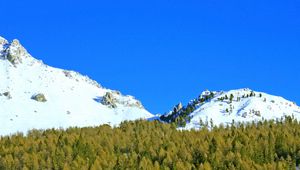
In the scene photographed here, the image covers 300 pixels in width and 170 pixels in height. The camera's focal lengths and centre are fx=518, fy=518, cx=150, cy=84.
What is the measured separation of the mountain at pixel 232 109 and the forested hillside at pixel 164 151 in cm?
1273

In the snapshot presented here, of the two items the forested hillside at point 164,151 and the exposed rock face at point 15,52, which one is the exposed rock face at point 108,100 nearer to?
the exposed rock face at point 15,52

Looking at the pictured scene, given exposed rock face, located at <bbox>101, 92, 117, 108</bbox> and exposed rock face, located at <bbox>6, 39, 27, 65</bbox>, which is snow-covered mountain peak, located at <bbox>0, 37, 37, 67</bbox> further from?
exposed rock face, located at <bbox>101, 92, 117, 108</bbox>

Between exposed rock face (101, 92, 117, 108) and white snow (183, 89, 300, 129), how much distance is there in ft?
119

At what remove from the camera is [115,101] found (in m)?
93.1

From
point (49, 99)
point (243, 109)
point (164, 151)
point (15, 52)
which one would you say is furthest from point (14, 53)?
point (164, 151)

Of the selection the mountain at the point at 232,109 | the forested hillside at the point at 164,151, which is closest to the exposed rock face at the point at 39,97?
the mountain at the point at 232,109

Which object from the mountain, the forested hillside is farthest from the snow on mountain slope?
the forested hillside

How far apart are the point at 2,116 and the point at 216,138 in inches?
2080

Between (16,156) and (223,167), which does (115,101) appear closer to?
(16,156)

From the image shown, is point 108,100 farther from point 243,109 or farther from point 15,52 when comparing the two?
point 243,109

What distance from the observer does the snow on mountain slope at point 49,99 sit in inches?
3027

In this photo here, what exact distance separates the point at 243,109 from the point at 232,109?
3.45 ft

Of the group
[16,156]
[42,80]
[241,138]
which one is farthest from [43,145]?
[42,80]

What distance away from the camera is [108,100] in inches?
3573
